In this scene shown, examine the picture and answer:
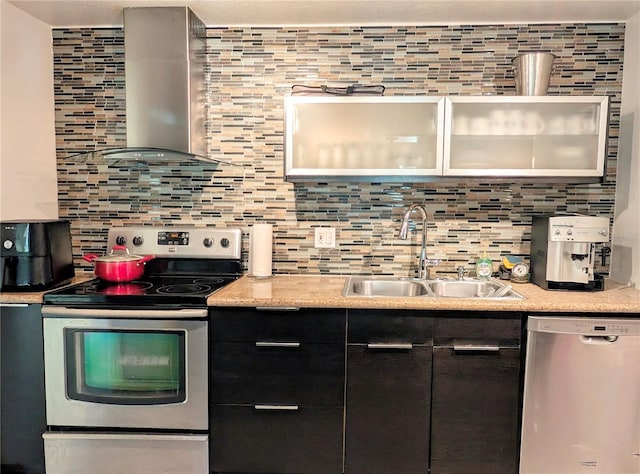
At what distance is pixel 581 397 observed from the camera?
5.75 ft

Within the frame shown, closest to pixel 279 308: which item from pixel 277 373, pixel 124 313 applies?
pixel 277 373

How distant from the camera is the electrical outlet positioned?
236 centimetres

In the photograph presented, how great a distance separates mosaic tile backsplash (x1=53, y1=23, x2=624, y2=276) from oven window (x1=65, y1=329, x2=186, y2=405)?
28.6 inches

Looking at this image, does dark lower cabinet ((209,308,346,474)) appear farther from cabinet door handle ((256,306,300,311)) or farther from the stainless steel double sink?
the stainless steel double sink

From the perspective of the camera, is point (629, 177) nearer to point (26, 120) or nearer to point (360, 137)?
point (360, 137)

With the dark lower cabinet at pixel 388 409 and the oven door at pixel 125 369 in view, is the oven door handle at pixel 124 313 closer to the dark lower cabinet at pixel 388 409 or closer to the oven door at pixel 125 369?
the oven door at pixel 125 369

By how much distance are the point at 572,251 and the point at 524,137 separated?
1.90 ft

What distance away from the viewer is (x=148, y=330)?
1818 mm

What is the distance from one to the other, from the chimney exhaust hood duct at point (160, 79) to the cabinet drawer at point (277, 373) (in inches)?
39.0

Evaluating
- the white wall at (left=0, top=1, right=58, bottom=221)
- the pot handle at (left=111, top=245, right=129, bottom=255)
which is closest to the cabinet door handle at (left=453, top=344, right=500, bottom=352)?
the pot handle at (left=111, top=245, right=129, bottom=255)

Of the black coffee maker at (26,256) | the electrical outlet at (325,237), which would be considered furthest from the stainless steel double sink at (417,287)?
the black coffee maker at (26,256)

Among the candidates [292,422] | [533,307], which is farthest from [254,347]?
[533,307]

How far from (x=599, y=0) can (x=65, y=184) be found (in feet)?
9.45

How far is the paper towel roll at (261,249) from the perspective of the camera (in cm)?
224
